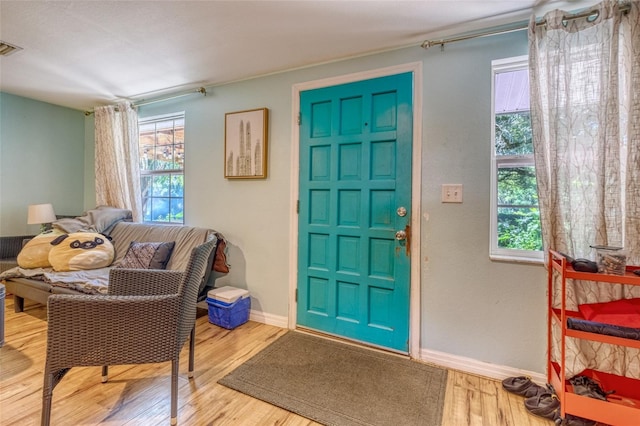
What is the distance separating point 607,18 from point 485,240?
4.30 feet

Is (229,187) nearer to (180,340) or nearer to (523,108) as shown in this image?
(180,340)

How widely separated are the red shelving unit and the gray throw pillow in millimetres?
2822

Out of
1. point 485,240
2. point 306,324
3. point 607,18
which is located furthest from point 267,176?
point 607,18

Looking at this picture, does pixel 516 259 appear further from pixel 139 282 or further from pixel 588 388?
pixel 139 282

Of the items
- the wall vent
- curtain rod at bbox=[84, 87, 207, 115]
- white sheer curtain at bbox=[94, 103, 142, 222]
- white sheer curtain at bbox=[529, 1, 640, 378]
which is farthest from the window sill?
the wall vent

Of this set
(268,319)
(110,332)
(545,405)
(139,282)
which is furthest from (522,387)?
(139,282)

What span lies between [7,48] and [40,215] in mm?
1675

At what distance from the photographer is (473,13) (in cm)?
176

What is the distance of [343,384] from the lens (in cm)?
180

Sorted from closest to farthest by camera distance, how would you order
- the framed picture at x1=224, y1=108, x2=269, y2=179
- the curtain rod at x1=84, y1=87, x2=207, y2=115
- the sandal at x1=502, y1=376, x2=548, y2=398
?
1. the sandal at x1=502, y1=376, x2=548, y2=398
2. the framed picture at x1=224, y1=108, x2=269, y2=179
3. the curtain rod at x1=84, y1=87, x2=207, y2=115

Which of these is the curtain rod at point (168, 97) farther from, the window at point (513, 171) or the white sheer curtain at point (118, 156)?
the window at point (513, 171)

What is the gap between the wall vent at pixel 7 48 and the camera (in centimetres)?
219

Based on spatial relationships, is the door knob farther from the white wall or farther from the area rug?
the area rug

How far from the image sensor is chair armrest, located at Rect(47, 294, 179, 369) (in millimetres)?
1277
